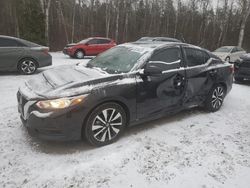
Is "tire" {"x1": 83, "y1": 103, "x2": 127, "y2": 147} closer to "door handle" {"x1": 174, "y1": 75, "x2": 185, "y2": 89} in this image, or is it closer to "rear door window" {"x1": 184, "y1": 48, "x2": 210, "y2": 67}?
"door handle" {"x1": 174, "y1": 75, "x2": 185, "y2": 89}

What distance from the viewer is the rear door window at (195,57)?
4.33m

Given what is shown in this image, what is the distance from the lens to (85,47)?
1454 centimetres

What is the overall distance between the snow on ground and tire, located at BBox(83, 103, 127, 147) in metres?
0.13

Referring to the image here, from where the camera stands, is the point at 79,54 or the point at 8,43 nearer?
the point at 8,43

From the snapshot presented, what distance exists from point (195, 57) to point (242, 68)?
4.60 meters

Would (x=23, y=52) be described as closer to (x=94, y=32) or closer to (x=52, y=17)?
Answer: (x=52, y=17)

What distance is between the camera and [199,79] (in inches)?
174

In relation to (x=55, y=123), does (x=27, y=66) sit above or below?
below

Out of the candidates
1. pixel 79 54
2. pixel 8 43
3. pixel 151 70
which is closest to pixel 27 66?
pixel 8 43

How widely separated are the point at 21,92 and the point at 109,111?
54.8 inches

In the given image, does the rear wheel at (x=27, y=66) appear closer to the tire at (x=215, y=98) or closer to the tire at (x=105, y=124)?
the tire at (x=105, y=124)

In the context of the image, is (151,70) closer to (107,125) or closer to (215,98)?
(107,125)

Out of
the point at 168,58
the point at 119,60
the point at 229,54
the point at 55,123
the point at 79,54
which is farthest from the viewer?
the point at 229,54

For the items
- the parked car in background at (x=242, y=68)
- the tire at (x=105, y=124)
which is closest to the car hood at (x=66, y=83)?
the tire at (x=105, y=124)
